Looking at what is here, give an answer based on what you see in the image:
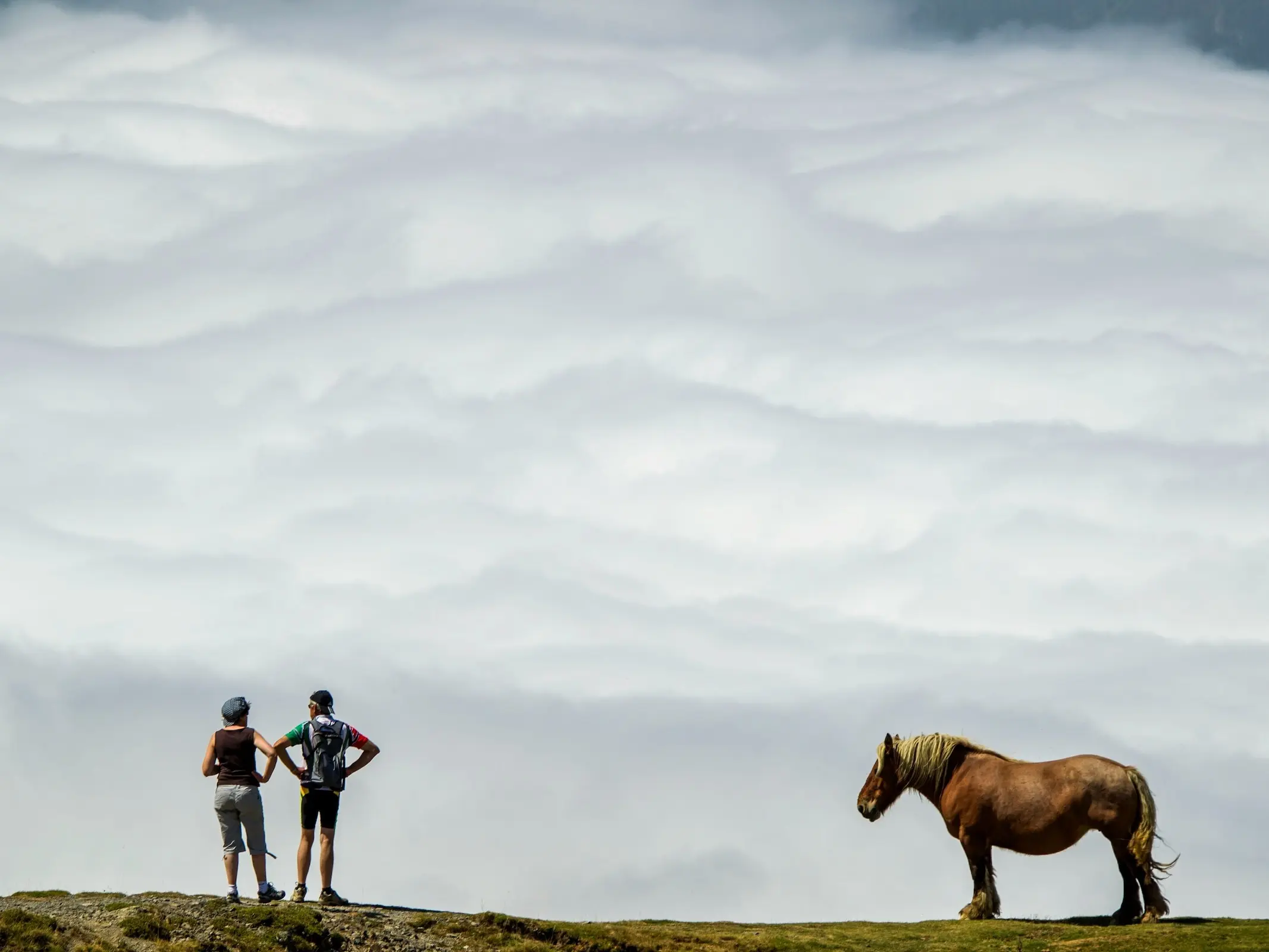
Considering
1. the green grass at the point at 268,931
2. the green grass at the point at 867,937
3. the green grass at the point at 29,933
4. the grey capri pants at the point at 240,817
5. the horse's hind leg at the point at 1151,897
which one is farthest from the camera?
the horse's hind leg at the point at 1151,897

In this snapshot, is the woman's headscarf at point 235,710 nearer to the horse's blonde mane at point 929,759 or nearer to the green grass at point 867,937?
the green grass at point 867,937

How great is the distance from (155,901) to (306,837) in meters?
2.37

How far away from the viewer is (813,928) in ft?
94.2

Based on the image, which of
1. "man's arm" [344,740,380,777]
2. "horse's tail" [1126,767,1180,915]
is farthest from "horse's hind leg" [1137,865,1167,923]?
"man's arm" [344,740,380,777]

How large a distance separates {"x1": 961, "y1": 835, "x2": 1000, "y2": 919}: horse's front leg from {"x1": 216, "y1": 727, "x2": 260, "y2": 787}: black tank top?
13500 mm

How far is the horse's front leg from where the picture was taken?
2948cm

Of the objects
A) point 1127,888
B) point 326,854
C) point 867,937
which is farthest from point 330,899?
point 1127,888

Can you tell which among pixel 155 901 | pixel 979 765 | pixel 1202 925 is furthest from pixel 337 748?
pixel 1202 925

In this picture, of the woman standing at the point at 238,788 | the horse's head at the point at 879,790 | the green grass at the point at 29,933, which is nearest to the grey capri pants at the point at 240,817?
the woman standing at the point at 238,788

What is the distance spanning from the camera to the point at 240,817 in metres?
23.9

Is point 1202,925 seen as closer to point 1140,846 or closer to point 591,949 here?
point 1140,846

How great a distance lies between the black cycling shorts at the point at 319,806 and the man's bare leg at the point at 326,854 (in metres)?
0.07

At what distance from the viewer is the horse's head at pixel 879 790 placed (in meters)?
32.0

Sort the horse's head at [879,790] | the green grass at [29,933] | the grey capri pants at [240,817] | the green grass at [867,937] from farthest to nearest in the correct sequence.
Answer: the horse's head at [879,790] → the green grass at [867,937] → the grey capri pants at [240,817] → the green grass at [29,933]
